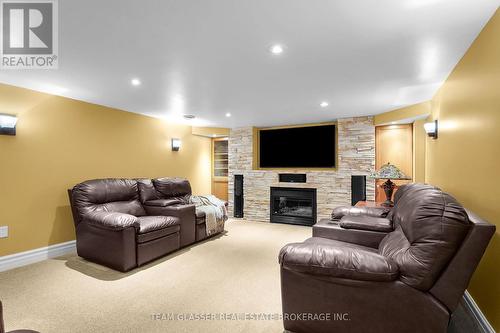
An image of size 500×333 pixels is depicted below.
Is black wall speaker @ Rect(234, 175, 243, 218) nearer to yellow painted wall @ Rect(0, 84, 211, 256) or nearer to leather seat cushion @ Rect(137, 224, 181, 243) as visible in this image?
yellow painted wall @ Rect(0, 84, 211, 256)

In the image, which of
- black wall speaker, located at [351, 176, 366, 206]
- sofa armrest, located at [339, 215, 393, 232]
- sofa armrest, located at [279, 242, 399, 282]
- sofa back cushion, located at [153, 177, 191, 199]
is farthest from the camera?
black wall speaker, located at [351, 176, 366, 206]

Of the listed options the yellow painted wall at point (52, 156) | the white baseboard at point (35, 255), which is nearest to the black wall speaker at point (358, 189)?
the yellow painted wall at point (52, 156)

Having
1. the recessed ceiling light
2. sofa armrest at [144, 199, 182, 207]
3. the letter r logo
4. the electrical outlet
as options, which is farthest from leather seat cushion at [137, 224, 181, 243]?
the recessed ceiling light

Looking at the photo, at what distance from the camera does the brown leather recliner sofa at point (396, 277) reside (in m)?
1.31

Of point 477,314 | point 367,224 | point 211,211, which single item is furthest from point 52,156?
point 477,314

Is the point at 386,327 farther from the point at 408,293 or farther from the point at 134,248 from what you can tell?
the point at 134,248

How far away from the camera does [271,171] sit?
5.84 meters

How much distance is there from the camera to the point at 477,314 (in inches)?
73.8

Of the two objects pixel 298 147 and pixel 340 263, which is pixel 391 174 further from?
pixel 298 147

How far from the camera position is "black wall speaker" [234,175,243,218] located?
6180mm

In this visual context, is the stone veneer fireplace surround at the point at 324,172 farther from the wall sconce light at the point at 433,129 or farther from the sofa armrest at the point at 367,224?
the sofa armrest at the point at 367,224

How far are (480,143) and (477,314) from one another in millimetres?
1327

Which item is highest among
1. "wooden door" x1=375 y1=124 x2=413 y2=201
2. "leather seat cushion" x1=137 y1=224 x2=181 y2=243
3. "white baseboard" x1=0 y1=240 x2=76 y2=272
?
"wooden door" x1=375 y1=124 x2=413 y2=201

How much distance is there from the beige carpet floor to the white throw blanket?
816 millimetres
